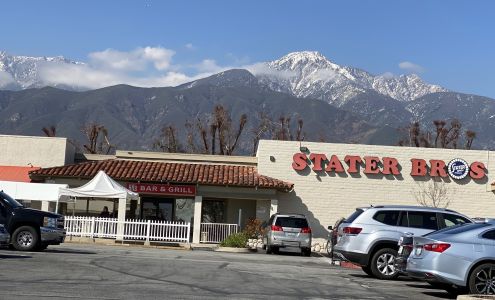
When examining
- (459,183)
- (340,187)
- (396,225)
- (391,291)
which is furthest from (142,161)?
(391,291)

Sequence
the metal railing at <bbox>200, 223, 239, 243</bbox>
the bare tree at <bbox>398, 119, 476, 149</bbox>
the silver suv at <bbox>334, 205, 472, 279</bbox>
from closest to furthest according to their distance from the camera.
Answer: the silver suv at <bbox>334, 205, 472, 279</bbox> < the metal railing at <bbox>200, 223, 239, 243</bbox> < the bare tree at <bbox>398, 119, 476, 149</bbox>

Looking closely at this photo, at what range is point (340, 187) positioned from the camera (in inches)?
1454

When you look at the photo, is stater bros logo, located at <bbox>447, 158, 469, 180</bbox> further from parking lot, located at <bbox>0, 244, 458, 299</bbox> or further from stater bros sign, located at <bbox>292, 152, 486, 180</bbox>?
parking lot, located at <bbox>0, 244, 458, 299</bbox>

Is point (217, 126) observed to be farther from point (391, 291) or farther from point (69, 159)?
point (391, 291)

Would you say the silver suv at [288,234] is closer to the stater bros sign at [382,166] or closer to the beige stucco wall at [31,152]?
the stater bros sign at [382,166]

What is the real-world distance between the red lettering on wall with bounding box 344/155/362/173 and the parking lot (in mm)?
17110

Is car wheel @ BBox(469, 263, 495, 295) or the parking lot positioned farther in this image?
car wheel @ BBox(469, 263, 495, 295)

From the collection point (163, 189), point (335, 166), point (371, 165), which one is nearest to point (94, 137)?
point (163, 189)

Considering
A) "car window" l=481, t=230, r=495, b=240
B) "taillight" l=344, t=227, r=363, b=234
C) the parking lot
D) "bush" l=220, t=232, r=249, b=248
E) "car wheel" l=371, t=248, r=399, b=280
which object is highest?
"taillight" l=344, t=227, r=363, b=234

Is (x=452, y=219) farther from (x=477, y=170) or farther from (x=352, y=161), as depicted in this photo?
(x=477, y=170)

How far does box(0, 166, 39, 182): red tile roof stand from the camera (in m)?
37.1

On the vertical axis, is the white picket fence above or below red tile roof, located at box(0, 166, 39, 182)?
below

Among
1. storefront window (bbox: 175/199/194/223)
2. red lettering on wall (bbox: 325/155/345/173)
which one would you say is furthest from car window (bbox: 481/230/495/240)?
storefront window (bbox: 175/199/194/223)

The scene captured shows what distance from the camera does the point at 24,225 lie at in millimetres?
21297
